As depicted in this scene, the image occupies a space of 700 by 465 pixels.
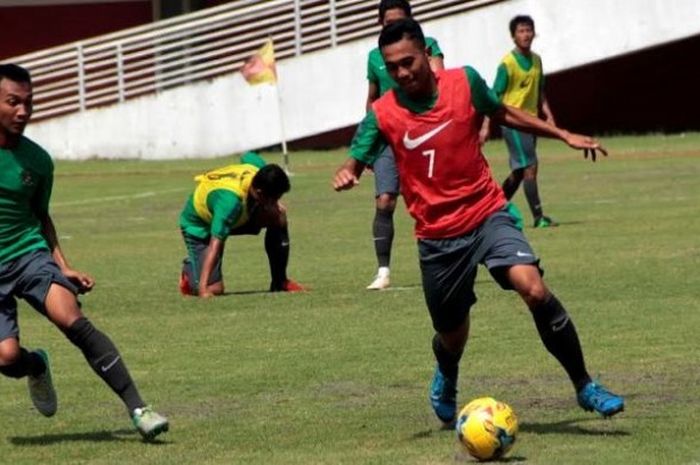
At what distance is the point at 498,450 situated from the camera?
8.34 meters

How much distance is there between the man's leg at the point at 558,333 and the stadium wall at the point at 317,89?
26.3 meters

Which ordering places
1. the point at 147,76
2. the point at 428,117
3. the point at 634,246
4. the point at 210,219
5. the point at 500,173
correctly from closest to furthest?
1. the point at 428,117
2. the point at 210,219
3. the point at 634,246
4. the point at 500,173
5. the point at 147,76

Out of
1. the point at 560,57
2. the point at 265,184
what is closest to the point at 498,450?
the point at 265,184

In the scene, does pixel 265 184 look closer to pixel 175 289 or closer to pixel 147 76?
pixel 175 289

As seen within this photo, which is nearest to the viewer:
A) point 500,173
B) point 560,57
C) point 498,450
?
point 498,450

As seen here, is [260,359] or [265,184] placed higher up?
[265,184]

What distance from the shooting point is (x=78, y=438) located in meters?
9.38

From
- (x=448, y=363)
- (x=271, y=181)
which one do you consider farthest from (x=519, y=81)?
(x=448, y=363)

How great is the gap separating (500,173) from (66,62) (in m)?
12.3

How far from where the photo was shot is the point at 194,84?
120 ft

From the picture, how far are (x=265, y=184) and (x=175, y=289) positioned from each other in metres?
2.07

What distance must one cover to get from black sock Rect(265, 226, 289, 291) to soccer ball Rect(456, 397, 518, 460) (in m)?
7.14

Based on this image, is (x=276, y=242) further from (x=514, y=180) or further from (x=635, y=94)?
(x=635, y=94)

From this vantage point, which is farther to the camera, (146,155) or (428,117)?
(146,155)
